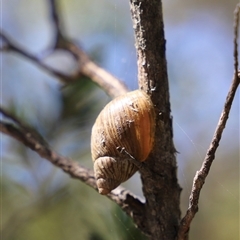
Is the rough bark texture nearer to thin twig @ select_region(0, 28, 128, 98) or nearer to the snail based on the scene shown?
the snail

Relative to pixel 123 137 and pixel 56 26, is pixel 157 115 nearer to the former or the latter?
pixel 123 137

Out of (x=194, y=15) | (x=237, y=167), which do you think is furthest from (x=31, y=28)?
(x=237, y=167)

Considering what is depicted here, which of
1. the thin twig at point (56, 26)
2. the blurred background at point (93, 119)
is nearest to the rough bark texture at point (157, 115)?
the blurred background at point (93, 119)

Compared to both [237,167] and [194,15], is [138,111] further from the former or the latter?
[194,15]

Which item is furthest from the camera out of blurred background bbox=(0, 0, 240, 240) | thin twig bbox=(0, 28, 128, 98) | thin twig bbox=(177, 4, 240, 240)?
blurred background bbox=(0, 0, 240, 240)

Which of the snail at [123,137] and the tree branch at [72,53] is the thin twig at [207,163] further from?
the tree branch at [72,53]

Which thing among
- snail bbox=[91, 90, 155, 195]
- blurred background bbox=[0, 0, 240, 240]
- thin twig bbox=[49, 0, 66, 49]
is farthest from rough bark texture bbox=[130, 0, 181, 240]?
thin twig bbox=[49, 0, 66, 49]

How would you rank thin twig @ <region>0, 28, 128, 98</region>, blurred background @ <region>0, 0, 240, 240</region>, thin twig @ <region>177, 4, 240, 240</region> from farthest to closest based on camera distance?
blurred background @ <region>0, 0, 240, 240</region> → thin twig @ <region>0, 28, 128, 98</region> → thin twig @ <region>177, 4, 240, 240</region>
